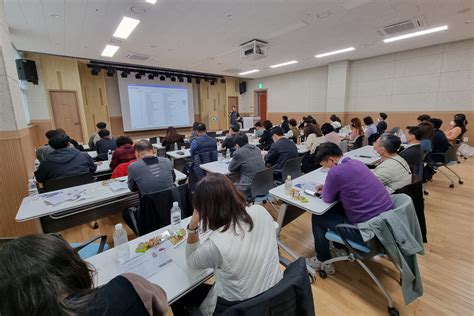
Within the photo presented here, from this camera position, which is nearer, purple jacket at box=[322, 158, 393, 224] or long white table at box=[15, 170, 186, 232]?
purple jacket at box=[322, 158, 393, 224]

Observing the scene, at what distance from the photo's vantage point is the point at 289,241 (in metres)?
2.71

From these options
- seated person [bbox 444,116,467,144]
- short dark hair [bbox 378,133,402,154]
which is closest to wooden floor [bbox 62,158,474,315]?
short dark hair [bbox 378,133,402,154]

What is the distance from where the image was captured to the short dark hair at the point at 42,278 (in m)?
0.54

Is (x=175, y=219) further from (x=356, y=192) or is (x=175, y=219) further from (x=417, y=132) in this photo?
(x=417, y=132)

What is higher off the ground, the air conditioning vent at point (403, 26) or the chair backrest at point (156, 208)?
the air conditioning vent at point (403, 26)

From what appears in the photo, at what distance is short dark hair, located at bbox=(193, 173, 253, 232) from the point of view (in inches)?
44.5

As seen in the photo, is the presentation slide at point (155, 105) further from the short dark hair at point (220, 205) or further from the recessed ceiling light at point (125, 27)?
the short dark hair at point (220, 205)

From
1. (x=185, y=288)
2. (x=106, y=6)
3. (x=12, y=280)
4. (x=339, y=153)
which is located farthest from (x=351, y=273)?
(x=106, y=6)

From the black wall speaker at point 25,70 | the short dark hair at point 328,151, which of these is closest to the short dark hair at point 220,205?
the short dark hair at point 328,151

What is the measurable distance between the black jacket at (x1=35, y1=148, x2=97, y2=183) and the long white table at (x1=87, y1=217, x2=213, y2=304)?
2040 mm

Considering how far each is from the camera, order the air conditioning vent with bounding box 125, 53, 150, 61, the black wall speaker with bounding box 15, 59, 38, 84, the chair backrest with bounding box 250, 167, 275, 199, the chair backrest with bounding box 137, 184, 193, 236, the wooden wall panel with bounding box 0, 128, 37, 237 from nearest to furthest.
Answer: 1. the chair backrest with bounding box 137, 184, 193, 236
2. the wooden wall panel with bounding box 0, 128, 37, 237
3. the chair backrest with bounding box 250, 167, 275, 199
4. the black wall speaker with bounding box 15, 59, 38, 84
5. the air conditioning vent with bounding box 125, 53, 150, 61

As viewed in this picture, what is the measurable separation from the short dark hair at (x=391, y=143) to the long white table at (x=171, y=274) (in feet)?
7.87

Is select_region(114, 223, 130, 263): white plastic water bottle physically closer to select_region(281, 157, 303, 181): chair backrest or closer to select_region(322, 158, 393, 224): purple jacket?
select_region(322, 158, 393, 224): purple jacket

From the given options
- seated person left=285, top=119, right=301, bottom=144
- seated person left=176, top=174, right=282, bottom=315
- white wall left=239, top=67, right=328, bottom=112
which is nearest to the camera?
seated person left=176, top=174, right=282, bottom=315
